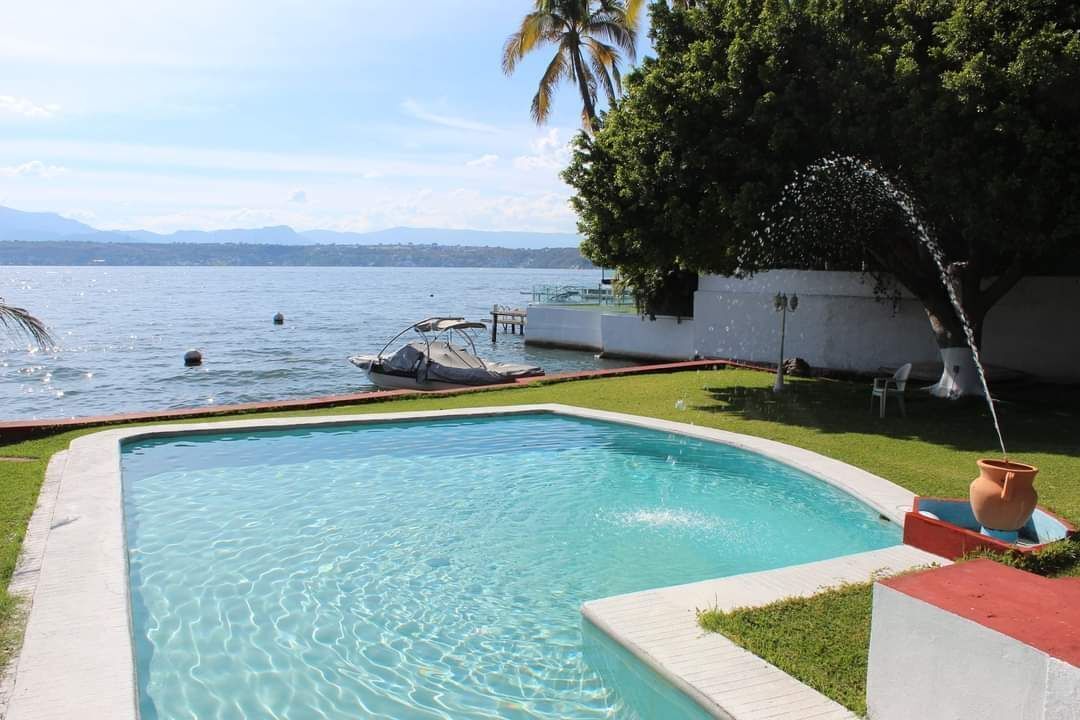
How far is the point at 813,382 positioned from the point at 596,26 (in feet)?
66.5

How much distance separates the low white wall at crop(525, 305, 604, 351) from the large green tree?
20176 mm

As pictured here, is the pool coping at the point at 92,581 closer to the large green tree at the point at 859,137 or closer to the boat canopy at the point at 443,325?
the large green tree at the point at 859,137

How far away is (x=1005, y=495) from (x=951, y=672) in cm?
372

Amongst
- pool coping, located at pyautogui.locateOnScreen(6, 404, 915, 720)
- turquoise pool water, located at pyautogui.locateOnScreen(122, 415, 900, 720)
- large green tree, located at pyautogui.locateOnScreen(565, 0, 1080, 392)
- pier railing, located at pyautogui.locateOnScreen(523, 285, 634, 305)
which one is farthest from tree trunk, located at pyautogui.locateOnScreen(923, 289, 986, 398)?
pier railing, located at pyautogui.locateOnScreen(523, 285, 634, 305)

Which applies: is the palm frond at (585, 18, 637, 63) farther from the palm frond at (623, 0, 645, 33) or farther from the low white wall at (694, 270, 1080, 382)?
the low white wall at (694, 270, 1080, 382)

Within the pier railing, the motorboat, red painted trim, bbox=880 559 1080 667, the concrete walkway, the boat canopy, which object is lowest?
the motorboat

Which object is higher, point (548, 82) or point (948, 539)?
point (548, 82)

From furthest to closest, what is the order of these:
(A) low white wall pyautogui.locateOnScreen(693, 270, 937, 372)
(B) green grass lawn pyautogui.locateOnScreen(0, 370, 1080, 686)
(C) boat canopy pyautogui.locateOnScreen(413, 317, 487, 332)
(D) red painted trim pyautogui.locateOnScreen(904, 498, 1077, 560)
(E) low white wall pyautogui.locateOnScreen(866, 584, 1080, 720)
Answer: (C) boat canopy pyautogui.locateOnScreen(413, 317, 487, 332), (A) low white wall pyautogui.locateOnScreen(693, 270, 937, 372), (B) green grass lawn pyautogui.locateOnScreen(0, 370, 1080, 686), (D) red painted trim pyautogui.locateOnScreen(904, 498, 1077, 560), (E) low white wall pyautogui.locateOnScreen(866, 584, 1080, 720)

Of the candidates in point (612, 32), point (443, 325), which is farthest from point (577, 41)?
point (443, 325)

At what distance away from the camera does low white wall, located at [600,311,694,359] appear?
33.3m

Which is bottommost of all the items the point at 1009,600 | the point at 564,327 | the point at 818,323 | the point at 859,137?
the point at 564,327

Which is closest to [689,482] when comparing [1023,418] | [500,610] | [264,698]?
[500,610]

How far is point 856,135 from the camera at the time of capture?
1412 centimetres

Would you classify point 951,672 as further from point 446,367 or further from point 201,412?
point 446,367
